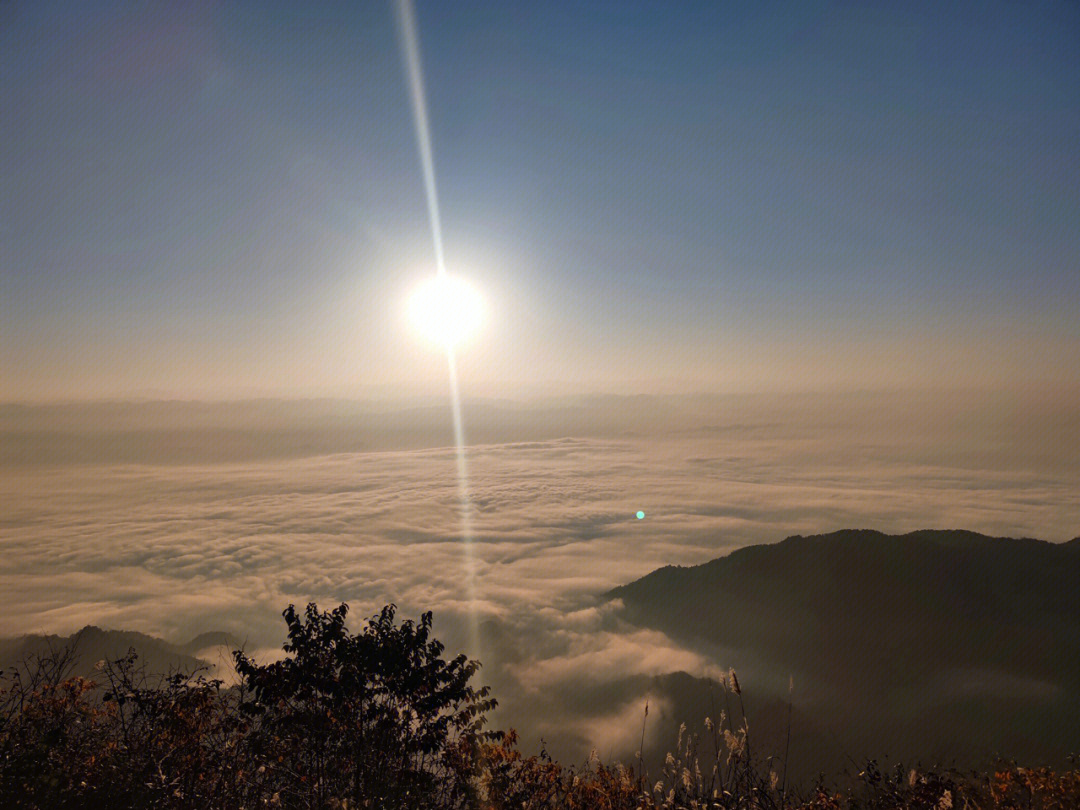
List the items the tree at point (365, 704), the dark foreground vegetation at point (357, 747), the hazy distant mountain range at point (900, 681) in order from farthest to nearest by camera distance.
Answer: the hazy distant mountain range at point (900, 681)
the tree at point (365, 704)
the dark foreground vegetation at point (357, 747)

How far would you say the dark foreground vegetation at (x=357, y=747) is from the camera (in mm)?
10078

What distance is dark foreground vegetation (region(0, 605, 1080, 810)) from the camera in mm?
10078

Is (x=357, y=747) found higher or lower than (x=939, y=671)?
higher

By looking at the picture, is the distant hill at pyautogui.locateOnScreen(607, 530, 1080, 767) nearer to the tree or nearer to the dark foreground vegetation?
the dark foreground vegetation

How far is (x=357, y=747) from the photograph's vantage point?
10.7 m

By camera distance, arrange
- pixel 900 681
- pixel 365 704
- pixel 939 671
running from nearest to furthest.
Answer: pixel 365 704 → pixel 900 681 → pixel 939 671

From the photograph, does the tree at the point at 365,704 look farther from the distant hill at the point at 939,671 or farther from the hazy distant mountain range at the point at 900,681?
the distant hill at the point at 939,671

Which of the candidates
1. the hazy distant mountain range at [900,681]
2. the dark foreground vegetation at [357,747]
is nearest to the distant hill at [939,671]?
the hazy distant mountain range at [900,681]

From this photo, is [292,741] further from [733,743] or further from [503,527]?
[503,527]

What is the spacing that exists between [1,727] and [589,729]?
173 meters

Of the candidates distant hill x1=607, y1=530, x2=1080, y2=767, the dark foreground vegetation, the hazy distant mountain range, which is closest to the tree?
the dark foreground vegetation

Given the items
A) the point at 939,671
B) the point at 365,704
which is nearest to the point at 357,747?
the point at 365,704

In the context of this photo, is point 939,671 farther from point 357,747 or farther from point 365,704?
point 357,747

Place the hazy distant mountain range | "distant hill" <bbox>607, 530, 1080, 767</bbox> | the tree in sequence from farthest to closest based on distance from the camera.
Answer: "distant hill" <bbox>607, 530, 1080, 767</bbox> → the hazy distant mountain range → the tree
